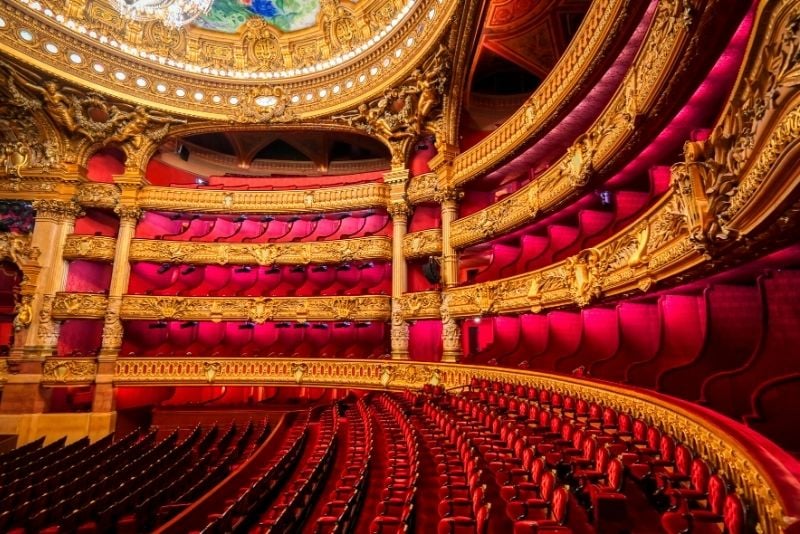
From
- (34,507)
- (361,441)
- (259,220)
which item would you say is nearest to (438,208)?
(259,220)

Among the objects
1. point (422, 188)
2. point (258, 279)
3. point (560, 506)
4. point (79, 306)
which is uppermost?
point (422, 188)

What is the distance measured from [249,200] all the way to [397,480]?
30.2ft

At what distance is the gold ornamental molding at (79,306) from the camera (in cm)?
927

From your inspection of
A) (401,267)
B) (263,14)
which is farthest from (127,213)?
(401,267)

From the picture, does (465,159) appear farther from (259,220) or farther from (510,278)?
(259,220)

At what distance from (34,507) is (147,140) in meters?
9.56

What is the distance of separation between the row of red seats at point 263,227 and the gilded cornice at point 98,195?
2.60 feet

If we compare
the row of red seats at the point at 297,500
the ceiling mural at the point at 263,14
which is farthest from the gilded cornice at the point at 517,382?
the ceiling mural at the point at 263,14

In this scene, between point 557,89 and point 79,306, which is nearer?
point 557,89

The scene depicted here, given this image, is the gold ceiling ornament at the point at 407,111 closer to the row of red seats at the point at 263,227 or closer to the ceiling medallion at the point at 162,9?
the row of red seats at the point at 263,227

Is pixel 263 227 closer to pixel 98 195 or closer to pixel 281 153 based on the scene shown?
pixel 281 153

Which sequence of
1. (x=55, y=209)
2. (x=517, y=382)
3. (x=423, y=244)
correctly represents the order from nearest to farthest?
(x=517, y=382), (x=423, y=244), (x=55, y=209)

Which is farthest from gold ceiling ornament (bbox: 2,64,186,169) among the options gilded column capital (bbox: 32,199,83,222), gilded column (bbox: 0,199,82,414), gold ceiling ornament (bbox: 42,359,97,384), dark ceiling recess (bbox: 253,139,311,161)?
gold ceiling ornament (bbox: 42,359,97,384)

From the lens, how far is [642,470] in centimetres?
223
